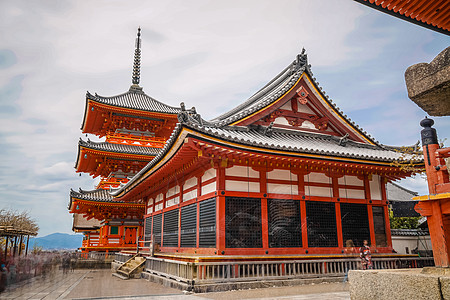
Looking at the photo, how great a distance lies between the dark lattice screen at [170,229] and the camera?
15.7 meters

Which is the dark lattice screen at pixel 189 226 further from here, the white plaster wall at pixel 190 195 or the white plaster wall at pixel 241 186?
the white plaster wall at pixel 241 186

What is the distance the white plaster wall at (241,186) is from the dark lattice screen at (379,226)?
227 inches

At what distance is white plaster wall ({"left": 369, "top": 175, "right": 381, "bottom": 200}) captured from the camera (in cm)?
1469

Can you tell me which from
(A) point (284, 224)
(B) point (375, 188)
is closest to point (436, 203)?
(A) point (284, 224)

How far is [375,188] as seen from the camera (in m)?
14.9

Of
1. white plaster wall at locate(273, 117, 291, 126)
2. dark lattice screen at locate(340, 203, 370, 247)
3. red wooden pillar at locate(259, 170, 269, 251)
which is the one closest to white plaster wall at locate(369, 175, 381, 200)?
dark lattice screen at locate(340, 203, 370, 247)

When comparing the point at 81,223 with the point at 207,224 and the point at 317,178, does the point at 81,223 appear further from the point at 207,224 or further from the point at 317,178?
the point at 317,178

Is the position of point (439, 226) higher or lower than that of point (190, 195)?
lower

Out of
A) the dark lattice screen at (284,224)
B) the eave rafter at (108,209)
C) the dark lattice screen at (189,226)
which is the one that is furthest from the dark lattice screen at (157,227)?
the dark lattice screen at (284,224)

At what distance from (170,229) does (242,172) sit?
600cm

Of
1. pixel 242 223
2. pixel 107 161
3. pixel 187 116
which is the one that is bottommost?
pixel 242 223

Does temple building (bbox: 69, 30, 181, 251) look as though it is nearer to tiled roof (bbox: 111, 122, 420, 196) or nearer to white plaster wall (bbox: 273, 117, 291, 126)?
tiled roof (bbox: 111, 122, 420, 196)

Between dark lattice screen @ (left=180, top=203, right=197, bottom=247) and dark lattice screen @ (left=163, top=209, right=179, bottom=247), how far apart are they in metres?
0.95

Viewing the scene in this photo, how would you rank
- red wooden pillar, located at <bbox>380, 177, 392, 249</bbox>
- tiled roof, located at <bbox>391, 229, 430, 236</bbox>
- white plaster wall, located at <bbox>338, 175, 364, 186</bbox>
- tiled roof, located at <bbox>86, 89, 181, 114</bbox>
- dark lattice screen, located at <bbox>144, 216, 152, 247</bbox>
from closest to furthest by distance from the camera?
white plaster wall, located at <bbox>338, 175, 364, 186</bbox> → red wooden pillar, located at <bbox>380, 177, 392, 249</bbox> → tiled roof, located at <bbox>391, 229, 430, 236</bbox> → dark lattice screen, located at <bbox>144, 216, 152, 247</bbox> → tiled roof, located at <bbox>86, 89, 181, 114</bbox>
